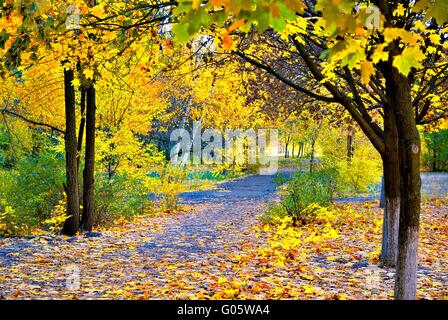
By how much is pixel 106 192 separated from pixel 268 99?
186 inches

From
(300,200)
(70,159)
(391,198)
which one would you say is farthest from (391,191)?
(70,159)

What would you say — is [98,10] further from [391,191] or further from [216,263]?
[391,191]

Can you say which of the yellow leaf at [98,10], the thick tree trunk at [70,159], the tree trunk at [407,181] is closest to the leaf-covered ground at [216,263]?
the thick tree trunk at [70,159]

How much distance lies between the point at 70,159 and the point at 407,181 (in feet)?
24.8

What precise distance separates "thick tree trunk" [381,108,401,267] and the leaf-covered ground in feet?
1.09

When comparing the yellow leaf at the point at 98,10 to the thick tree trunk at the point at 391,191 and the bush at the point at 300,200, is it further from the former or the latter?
the bush at the point at 300,200

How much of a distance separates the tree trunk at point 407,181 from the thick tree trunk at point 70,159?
7.29 m

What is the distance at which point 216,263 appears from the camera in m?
7.77

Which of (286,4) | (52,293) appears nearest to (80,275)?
(52,293)

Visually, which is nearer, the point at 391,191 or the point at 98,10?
the point at 98,10

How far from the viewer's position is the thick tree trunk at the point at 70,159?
32.9 feet

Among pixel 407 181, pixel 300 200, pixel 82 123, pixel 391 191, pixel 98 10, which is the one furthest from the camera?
pixel 300 200
